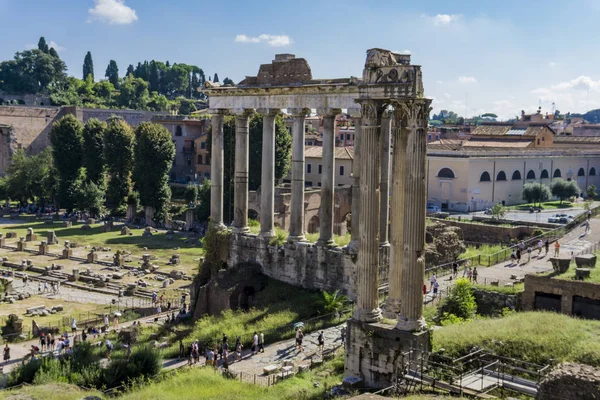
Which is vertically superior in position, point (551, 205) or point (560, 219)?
point (551, 205)

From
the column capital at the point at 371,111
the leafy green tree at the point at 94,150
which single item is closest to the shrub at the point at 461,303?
the column capital at the point at 371,111

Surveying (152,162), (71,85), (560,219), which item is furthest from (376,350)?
(71,85)

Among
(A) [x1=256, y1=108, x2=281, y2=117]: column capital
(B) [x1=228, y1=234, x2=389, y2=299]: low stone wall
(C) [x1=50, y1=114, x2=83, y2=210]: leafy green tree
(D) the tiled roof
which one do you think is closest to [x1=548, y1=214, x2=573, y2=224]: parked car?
(D) the tiled roof

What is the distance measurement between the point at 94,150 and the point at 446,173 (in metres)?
32.6

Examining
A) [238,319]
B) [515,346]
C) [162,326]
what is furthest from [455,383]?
[162,326]

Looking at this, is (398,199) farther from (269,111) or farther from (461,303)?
(269,111)

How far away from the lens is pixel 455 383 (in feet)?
44.9

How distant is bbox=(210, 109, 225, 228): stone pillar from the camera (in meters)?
27.5

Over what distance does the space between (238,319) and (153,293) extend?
13.3 m

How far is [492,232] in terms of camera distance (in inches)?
1672

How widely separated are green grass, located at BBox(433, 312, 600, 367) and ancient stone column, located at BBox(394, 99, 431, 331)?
133cm

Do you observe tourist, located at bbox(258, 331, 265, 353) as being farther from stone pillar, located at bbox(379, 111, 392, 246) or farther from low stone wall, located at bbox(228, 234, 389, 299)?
stone pillar, located at bbox(379, 111, 392, 246)

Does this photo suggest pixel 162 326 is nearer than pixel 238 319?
No

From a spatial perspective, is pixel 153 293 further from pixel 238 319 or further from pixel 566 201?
pixel 566 201
